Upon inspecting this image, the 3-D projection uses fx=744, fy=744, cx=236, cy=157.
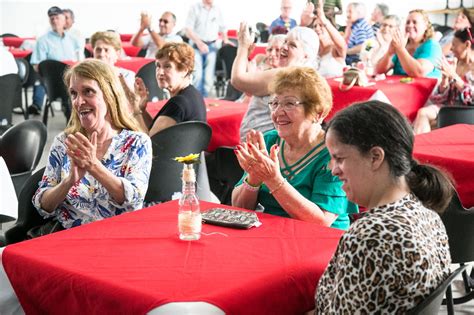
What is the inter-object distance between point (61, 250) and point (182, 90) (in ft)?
7.37

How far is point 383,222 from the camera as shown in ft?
5.77

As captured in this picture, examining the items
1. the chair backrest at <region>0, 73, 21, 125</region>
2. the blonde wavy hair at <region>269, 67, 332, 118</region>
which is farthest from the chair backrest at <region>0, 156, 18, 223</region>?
the chair backrest at <region>0, 73, 21, 125</region>

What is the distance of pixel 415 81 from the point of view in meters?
6.17

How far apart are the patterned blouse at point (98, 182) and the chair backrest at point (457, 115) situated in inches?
105

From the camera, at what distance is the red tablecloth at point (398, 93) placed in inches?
231

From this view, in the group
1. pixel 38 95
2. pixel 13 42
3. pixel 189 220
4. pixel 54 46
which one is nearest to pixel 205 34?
pixel 54 46

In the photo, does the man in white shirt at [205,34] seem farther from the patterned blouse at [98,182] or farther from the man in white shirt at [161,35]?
the patterned blouse at [98,182]

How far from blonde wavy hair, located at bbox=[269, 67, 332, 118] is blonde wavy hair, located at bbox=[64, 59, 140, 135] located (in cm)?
65

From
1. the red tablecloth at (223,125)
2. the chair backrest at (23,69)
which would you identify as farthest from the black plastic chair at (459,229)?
the chair backrest at (23,69)

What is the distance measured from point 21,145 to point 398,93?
10.5 ft

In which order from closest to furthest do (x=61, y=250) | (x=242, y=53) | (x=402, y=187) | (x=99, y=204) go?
(x=402, y=187), (x=61, y=250), (x=99, y=204), (x=242, y=53)

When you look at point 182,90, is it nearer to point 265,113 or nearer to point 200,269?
point 265,113

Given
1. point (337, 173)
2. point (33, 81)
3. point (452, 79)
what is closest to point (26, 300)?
point (337, 173)

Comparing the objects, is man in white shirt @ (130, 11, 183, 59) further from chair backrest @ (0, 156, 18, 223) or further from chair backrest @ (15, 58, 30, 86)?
chair backrest @ (0, 156, 18, 223)
